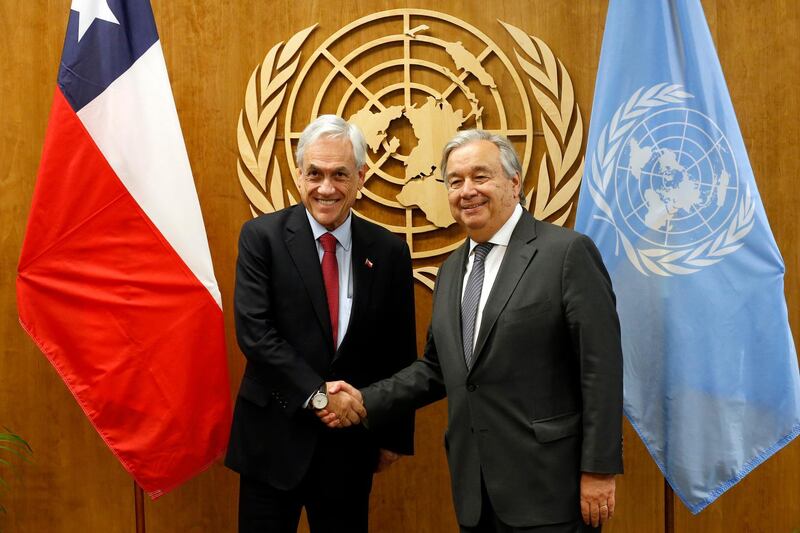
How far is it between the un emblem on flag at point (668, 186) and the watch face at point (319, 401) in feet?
3.36

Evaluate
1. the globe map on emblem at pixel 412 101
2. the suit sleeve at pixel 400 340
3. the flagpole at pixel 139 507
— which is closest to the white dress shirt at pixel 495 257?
the suit sleeve at pixel 400 340

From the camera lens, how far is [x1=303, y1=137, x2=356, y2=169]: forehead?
2.10 metres

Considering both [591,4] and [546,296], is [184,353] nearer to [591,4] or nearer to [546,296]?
[546,296]

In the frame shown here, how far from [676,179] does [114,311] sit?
5.79 feet

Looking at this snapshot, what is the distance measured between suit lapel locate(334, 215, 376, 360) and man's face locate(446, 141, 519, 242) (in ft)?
1.18

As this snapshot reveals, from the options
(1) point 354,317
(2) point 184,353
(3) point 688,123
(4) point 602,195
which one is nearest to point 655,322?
(4) point 602,195

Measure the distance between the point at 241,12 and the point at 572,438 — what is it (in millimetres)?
1929

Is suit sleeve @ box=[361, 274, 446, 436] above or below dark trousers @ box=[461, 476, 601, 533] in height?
above

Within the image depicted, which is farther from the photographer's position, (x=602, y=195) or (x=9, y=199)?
(x=9, y=199)

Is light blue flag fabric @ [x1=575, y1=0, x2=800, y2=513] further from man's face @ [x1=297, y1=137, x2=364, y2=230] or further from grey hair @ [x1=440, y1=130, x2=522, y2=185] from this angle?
man's face @ [x1=297, y1=137, x2=364, y2=230]

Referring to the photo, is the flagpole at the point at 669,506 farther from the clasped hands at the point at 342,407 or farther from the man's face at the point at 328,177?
the man's face at the point at 328,177

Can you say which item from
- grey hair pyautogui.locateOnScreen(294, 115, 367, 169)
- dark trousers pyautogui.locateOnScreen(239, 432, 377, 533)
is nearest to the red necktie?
grey hair pyautogui.locateOnScreen(294, 115, 367, 169)

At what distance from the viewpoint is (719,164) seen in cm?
222

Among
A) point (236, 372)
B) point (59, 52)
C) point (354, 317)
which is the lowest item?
point (236, 372)
